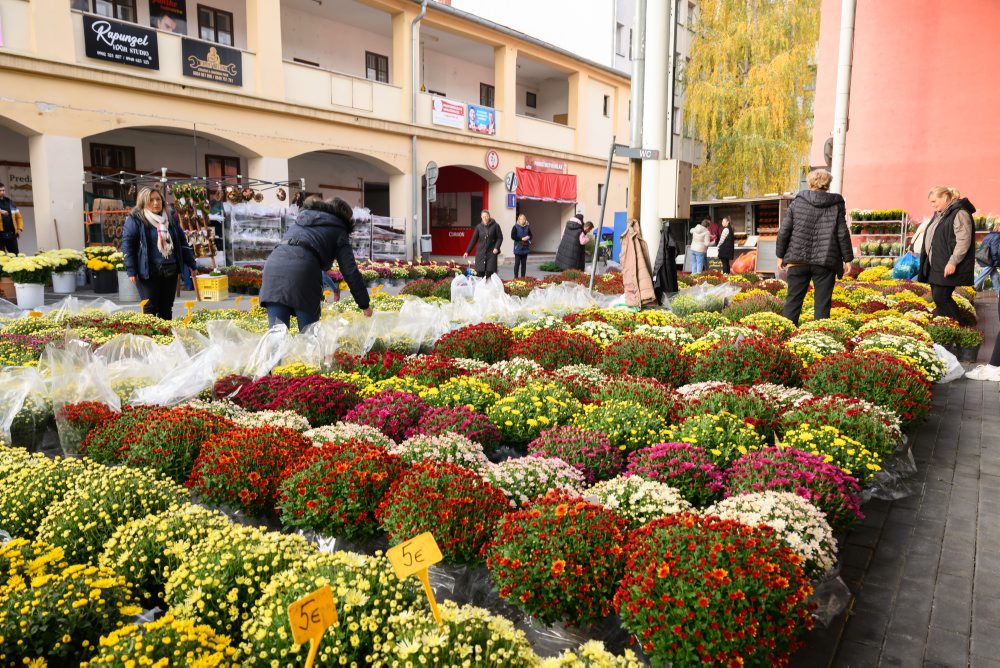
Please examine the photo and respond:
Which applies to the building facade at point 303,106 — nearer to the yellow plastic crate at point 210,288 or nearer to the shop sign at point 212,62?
the shop sign at point 212,62

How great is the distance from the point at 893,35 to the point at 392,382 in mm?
21928

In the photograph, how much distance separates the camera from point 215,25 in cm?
2055

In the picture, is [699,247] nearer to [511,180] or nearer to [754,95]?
[511,180]

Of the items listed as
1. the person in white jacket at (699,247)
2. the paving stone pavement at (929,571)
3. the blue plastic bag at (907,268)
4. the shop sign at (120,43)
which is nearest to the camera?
the paving stone pavement at (929,571)

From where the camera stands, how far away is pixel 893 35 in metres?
21.0

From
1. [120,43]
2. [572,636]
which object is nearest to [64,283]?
[120,43]

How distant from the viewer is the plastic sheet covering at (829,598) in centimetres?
304

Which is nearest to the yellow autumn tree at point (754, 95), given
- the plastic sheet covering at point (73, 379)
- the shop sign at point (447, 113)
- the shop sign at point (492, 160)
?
the shop sign at point (492, 160)

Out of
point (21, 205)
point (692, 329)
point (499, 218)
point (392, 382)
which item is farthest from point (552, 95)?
point (392, 382)

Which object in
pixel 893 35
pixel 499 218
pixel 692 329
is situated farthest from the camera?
pixel 499 218

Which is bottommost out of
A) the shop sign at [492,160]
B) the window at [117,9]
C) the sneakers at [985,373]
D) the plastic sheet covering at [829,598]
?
the plastic sheet covering at [829,598]

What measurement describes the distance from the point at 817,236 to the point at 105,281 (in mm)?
13806

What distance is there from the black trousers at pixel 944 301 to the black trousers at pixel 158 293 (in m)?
9.46

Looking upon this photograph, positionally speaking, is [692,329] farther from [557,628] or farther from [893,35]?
[893,35]
